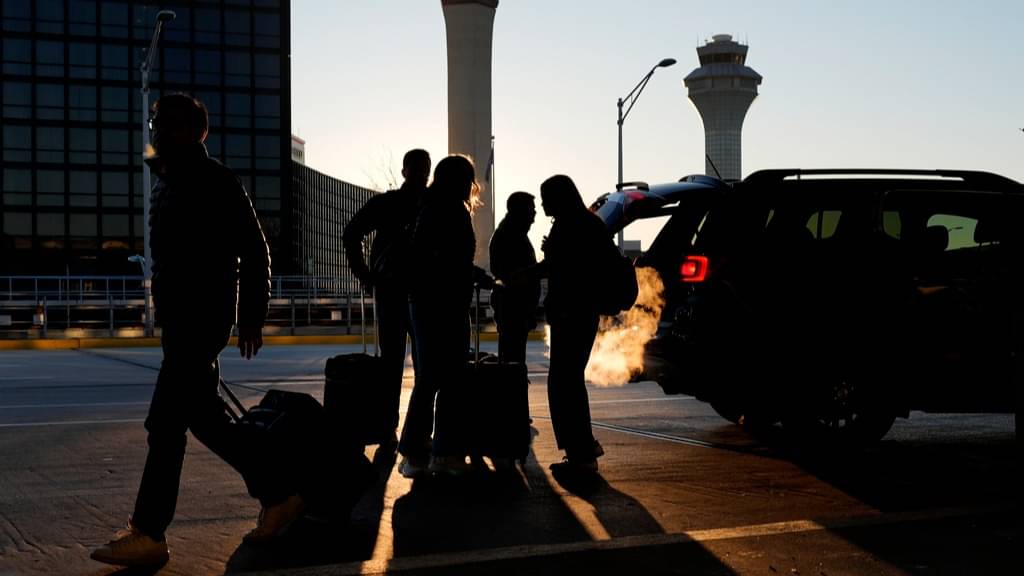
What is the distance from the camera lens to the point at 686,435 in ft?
29.5

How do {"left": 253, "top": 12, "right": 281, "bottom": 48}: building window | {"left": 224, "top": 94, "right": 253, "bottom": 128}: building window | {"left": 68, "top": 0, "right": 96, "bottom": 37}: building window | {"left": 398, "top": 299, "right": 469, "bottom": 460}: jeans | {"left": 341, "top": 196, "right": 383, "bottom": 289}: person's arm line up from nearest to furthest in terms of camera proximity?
{"left": 398, "top": 299, "right": 469, "bottom": 460}: jeans, {"left": 341, "top": 196, "right": 383, "bottom": 289}: person's arm, {"left": 68, "top": 0, "right": 96, "bottom": 37}: building window, {"left": 224, "top": 94, "right": 253, "bottom": 128}: building window, {"left": 253, "top": 12, "right": 281, "bottom": 48}: building window

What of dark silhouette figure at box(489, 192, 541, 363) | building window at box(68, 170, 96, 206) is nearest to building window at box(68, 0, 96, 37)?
building window at box(68, 170, 96, 206)

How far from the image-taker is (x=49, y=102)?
60.1m

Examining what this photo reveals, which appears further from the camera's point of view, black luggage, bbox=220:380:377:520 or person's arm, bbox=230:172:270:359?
black luggage, bbox=220:380:377:520

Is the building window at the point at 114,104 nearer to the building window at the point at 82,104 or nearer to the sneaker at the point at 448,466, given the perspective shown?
the building window at the point at 82,104

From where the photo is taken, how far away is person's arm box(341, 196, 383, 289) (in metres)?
7.73

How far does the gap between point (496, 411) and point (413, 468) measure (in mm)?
549

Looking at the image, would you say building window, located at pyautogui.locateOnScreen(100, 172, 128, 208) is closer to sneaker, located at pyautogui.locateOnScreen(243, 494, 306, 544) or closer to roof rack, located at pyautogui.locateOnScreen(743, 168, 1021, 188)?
roof rack, located at pyautogui.locateOnScreen(743, 168, 1021, 188)

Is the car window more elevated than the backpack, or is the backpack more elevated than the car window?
the car window

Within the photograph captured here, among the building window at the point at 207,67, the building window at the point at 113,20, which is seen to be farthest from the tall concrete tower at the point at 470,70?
the building window at the point at 113,20

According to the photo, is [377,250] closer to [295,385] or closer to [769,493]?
[769,493]

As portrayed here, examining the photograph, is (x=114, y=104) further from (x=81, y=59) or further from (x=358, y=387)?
(x=358, y=387)

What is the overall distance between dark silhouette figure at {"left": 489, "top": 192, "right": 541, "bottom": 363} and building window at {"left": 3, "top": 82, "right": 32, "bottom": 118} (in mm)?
54652

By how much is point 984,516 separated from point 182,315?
11.6 feet
